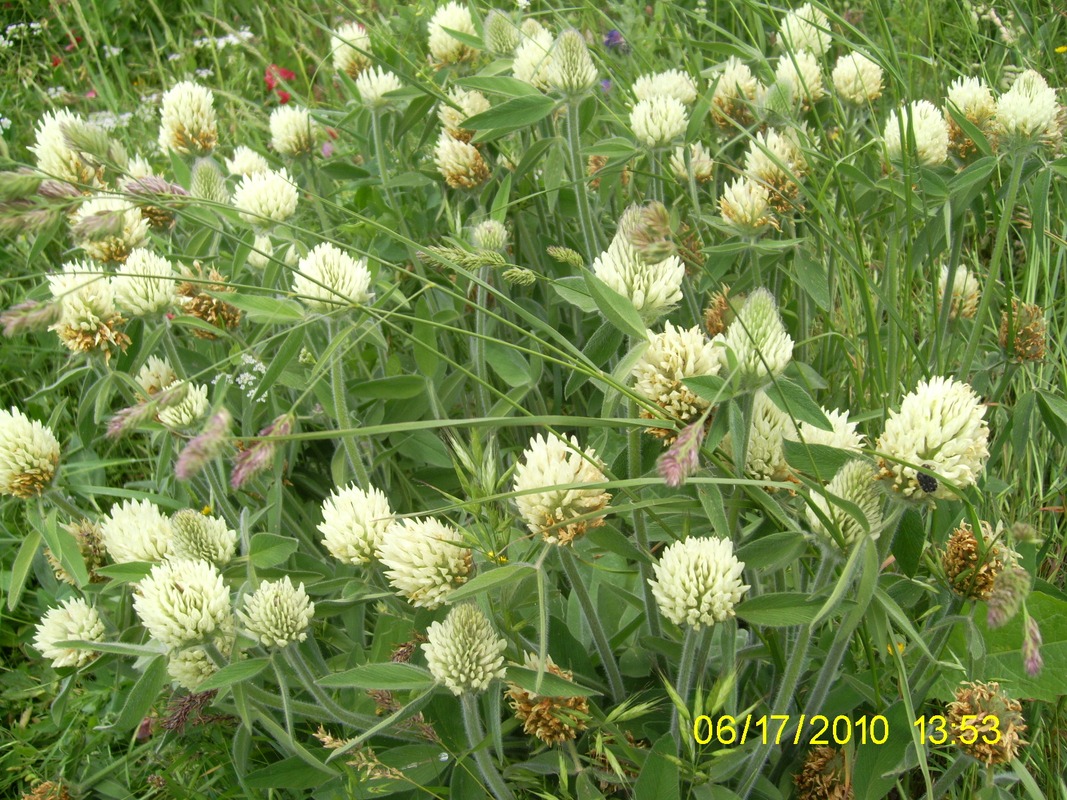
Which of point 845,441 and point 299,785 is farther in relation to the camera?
point 299,785

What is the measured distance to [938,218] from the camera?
1.94 meters

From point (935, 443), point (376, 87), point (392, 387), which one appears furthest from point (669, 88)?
point (935, 443)

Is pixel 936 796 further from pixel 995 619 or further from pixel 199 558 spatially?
pixel 199 558

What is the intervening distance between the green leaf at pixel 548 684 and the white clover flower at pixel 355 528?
0.98 feet

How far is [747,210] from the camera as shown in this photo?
196 centimetres

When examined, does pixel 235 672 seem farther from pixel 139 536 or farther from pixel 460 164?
pixel 460 164

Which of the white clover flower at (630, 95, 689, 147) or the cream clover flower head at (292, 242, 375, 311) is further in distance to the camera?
the white clover flower at (630, 95, 689, 147)

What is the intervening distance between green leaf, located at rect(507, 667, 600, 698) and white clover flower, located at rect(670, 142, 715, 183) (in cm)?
125

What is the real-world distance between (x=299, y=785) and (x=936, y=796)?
3.26 feet

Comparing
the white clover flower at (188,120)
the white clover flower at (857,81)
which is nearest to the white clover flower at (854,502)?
the white clover flower at (857,81)

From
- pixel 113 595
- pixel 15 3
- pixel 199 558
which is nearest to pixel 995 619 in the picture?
pixel 199 558

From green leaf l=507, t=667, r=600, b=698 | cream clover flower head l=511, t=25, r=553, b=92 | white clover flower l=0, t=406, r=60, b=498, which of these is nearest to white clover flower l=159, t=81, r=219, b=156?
cream clover flower head l=511, t=25, r=553, b=92

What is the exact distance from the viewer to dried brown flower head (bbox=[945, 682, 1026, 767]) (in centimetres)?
132

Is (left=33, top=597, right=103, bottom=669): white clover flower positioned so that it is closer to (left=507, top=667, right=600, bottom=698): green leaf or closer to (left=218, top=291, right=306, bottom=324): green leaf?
(left=218, top=291, right=306, bottom=324): green leaf
